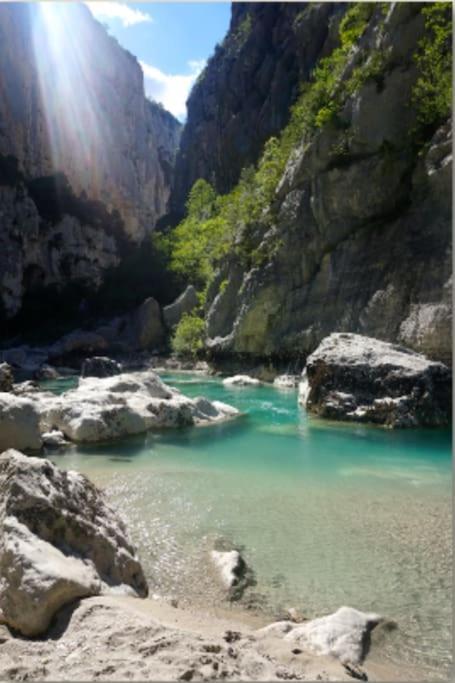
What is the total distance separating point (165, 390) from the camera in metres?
19.8

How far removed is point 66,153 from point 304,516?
192 feet

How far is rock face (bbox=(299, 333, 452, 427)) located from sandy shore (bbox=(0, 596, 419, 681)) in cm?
1406

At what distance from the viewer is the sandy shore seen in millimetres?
3568

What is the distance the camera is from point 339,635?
16.2ft

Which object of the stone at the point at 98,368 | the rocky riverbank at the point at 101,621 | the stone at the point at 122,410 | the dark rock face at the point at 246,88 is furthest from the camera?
the dark rock face at the point at 246,88

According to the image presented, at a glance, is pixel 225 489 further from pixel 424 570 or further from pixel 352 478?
pixel 424 570

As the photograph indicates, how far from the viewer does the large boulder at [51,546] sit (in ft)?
15.1

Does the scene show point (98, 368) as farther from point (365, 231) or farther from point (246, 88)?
point (246, 88)

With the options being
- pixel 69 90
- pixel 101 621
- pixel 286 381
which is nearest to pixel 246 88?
pixel 69 90

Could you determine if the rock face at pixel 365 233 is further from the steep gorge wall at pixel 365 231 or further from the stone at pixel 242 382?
the stone at pixel 242 382

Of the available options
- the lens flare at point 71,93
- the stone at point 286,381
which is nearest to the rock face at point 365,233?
the stone at point 286,381

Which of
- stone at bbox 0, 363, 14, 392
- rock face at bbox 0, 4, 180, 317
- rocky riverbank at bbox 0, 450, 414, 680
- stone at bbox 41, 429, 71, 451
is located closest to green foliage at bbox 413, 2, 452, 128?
stone at bbox 0, 363, 14, 392

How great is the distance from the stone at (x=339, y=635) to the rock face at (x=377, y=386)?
43.4ft

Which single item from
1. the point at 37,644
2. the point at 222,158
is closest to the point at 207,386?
the point at 37,644
